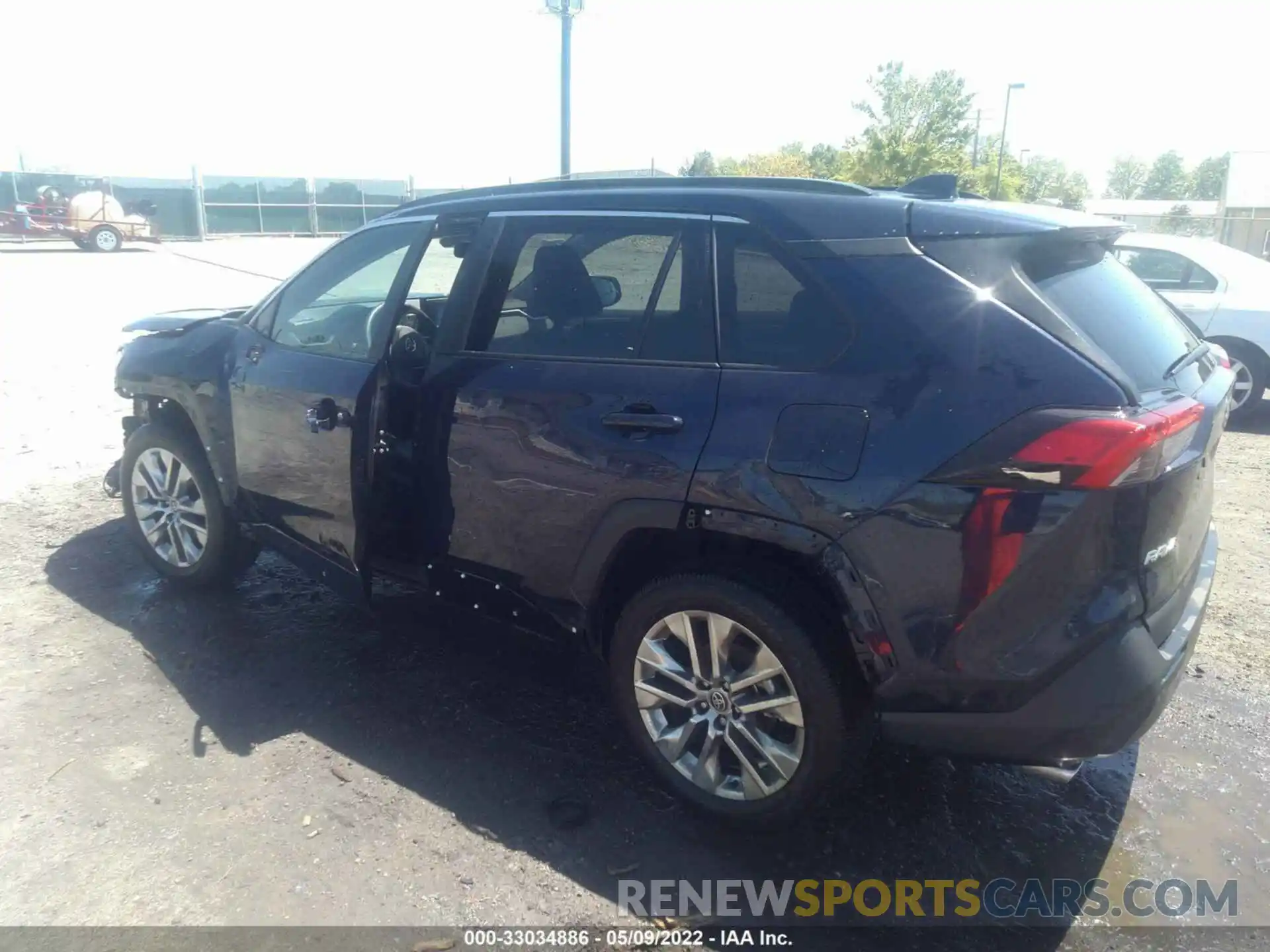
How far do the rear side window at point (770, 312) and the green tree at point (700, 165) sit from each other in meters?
38.8

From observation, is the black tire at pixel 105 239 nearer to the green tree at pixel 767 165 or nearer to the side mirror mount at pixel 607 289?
the green tree at pixel 767 165

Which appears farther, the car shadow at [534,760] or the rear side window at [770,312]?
the car shadow at [534,760]

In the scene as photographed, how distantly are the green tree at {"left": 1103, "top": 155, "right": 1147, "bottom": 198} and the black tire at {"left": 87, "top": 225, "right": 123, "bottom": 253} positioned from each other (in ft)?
415

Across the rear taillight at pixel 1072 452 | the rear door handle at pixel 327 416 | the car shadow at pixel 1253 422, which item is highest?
the rear taillight at pixel 1072 452

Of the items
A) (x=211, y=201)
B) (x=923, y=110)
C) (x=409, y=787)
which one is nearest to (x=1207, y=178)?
(x=923, y=110)

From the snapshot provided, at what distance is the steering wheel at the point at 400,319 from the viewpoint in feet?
12.1

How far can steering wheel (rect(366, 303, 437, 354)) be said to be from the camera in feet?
12.1

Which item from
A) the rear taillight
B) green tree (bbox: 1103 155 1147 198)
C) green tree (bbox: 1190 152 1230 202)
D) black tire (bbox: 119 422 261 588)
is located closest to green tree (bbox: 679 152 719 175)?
black tire (bbox: 119 422 261 588)

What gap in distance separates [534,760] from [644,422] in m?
1.34

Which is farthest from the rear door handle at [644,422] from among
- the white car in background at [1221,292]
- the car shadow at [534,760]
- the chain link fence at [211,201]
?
the chain link fence at [211,201]

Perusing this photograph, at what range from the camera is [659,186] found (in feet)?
10.8

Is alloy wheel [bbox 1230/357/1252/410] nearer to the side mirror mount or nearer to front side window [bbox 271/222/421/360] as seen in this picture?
the side mirror mount

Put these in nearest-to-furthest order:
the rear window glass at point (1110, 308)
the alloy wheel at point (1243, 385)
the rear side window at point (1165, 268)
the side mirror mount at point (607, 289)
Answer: the rear window glass at point (1110, 308), the side mirror mount at point (607, 289), the alloy wheel at point (1243, 385), the rear side window at point (1165, 268)

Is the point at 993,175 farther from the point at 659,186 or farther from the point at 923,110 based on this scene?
the point at 659,186
